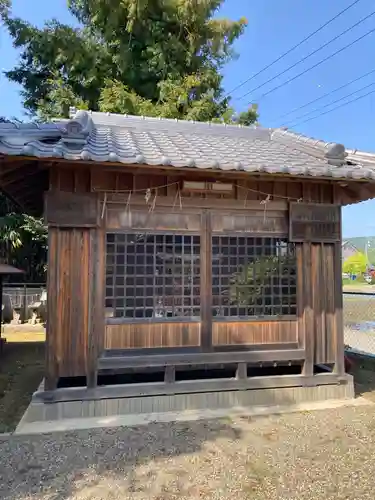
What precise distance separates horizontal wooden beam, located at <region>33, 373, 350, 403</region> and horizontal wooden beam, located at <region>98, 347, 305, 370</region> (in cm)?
26

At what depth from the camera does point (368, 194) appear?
5.82 m

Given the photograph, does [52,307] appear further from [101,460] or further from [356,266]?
[356,266]

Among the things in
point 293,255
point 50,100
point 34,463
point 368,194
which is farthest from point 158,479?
point 50,100

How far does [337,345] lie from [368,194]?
227 centimetres

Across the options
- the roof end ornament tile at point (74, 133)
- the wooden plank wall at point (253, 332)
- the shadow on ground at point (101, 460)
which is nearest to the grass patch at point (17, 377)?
the shadow on ground at point (101, 460)

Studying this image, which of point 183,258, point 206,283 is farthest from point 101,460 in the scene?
point 183,258

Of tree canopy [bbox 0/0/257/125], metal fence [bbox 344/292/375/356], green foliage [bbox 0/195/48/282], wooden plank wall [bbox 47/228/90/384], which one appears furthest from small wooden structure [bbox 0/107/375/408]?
tree canopy [bbox 0/0/257/125]

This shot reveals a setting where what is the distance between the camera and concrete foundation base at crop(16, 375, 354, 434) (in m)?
4.52

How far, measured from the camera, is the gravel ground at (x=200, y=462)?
10.2 feet

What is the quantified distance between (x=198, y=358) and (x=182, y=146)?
299 cm

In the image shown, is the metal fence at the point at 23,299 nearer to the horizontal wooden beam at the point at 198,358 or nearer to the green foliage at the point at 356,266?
the horizontal wooden beam at the point at 198,358

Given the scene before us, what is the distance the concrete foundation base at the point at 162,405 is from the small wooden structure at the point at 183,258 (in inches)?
4.2

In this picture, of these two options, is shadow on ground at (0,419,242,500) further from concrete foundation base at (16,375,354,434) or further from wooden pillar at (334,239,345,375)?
wooden pillar at (334,239,345,375)

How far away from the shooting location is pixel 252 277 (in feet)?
17.6
